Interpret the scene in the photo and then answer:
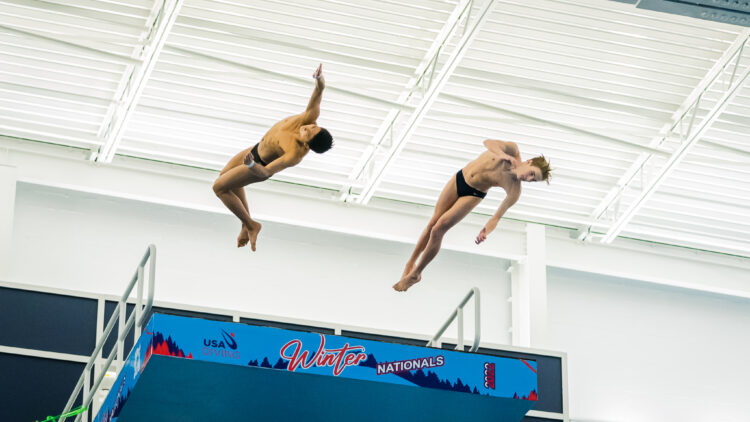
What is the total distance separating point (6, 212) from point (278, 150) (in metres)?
6.79

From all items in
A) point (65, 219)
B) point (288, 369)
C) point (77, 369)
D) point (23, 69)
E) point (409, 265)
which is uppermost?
point (23, 69)

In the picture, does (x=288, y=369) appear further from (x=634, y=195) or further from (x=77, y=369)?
(x=634, y=195)

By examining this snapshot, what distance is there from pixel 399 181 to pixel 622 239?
14.0 ft

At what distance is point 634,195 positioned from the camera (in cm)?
1789

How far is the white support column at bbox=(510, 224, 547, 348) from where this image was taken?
17.6 m

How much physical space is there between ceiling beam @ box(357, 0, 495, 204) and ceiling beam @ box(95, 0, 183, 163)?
12.0ft

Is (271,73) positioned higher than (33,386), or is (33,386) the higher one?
(271,73)

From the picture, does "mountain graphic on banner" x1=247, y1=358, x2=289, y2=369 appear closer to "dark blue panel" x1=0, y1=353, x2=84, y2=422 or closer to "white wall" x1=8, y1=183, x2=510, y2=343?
"dark blue panel" x1=0, y1=353, x2=84, y2=422

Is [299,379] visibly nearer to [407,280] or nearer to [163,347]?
[163,347]

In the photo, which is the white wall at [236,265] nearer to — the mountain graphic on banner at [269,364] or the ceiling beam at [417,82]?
the ceiling beam at [417,82]

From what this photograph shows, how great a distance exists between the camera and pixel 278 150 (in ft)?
34.4

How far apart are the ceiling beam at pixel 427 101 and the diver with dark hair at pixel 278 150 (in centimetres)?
445

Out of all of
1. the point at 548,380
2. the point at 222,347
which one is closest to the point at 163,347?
the point at 222,347

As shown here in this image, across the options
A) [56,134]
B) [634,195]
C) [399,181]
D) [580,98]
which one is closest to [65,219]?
[56,134]
